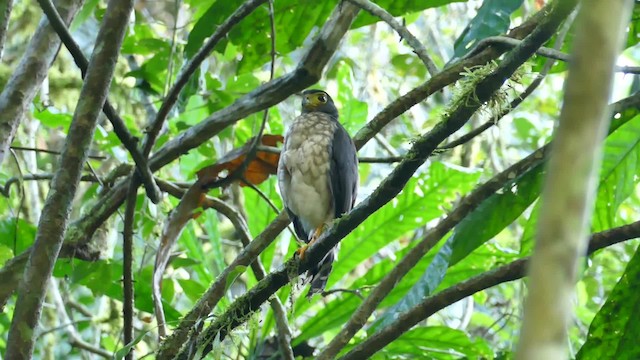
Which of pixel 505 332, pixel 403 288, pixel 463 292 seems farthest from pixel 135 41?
pixel 505 332

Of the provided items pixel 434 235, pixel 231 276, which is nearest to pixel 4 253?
pixel 231 276

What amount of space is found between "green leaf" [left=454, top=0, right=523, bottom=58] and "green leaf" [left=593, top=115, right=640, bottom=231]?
553 millimetres

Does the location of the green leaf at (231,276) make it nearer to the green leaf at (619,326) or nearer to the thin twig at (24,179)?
the thin twig at (24,179)

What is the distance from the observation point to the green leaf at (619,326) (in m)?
2.30

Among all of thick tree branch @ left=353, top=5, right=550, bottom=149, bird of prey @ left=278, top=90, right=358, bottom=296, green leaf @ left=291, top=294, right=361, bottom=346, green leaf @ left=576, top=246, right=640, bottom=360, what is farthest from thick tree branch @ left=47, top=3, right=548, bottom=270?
green leaf @ left=291, top=294, right=361, bottom=346

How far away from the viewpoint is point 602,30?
551mm

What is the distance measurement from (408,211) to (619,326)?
1.78 m

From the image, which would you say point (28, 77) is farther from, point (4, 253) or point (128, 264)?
point (4, 253)

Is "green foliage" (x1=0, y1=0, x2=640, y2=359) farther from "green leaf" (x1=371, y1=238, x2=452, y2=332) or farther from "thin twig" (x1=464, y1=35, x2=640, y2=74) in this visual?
"thin twig" (x1=464, y1=35, x2=640, y2=74)

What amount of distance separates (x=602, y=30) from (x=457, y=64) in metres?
2.30

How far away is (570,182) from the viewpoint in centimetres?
55

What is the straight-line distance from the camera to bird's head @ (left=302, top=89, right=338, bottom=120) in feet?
13.8

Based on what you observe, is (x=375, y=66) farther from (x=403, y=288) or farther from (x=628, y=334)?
(x=628, y=334)

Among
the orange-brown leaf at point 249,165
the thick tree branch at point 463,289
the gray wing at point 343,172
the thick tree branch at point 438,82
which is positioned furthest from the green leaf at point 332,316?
the thick tree branch at point 463,289
